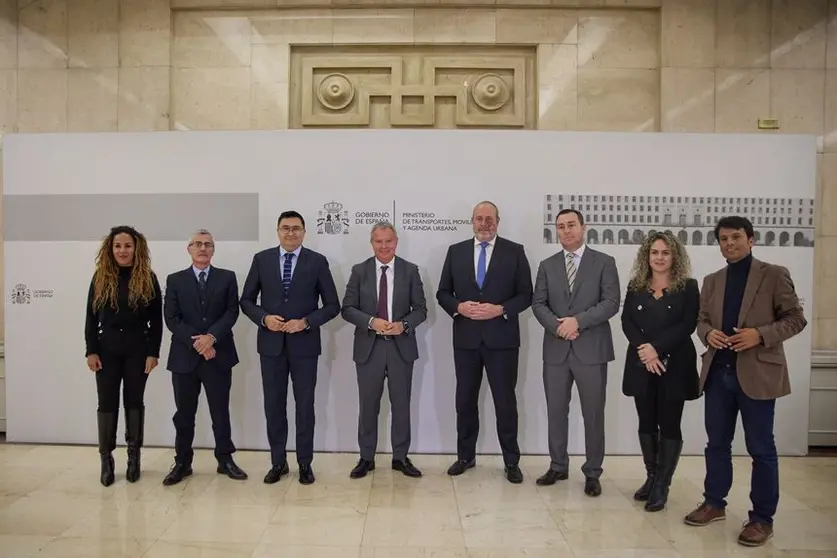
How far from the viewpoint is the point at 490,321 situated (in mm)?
3842

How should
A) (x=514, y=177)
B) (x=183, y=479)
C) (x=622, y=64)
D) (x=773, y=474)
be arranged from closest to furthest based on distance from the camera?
(x=773, y=474), (x=183, y=479), (x=514, y=177), (x=622, y=64)

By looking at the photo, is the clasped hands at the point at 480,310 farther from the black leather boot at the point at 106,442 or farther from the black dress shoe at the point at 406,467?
the black leather boot at the point at 106,442

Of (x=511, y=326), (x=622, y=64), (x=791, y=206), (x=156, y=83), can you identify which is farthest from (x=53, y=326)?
(x=791, y=206)

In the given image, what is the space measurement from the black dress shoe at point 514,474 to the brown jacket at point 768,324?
1573 millimetres

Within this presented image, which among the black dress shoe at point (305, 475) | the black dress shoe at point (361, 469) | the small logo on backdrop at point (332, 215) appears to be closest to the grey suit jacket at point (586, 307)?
the black dress shoe at point (361, 469)

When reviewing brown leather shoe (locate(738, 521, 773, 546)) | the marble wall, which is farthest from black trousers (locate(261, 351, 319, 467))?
the marble wall

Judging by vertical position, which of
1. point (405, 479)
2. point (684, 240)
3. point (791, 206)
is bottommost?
point (405, 479)

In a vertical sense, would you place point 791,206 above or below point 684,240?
above

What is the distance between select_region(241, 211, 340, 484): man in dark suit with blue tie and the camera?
3799 mm

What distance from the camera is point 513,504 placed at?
3.48 meters

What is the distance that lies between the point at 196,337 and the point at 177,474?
0.96 metres

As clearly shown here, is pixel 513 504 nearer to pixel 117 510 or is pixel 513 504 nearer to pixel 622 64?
pixel 117 510

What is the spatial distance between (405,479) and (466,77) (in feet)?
12.8

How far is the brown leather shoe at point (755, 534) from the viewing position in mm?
2943
